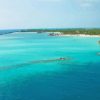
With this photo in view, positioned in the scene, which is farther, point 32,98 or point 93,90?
point 93,90

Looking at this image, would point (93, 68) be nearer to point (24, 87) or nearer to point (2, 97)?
point (24, 87)

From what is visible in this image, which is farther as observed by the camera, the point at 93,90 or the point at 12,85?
the point at 12,85

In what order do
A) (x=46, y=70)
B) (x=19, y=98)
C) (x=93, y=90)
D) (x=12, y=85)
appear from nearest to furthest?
(x=19, y=98), (x=93, y=90), (x=12, y=85), (x=46, y=70)

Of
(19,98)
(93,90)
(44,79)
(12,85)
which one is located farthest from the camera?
Answer: (44,79)

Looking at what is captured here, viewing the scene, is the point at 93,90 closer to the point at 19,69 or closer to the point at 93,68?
the point at 93,68

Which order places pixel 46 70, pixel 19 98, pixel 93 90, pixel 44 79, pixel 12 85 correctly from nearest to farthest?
pixel 19 98 < pixel 93 90 < pixel 12 85 < pixel 44 79 < pixel 46 70

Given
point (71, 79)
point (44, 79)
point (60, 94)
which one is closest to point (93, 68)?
point (71, 79)

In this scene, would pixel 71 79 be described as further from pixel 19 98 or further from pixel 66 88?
pixel 19 98

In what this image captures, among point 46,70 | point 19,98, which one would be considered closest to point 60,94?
point 19,98

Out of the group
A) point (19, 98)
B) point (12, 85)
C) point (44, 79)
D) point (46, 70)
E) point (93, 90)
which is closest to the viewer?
point (19, 98)
